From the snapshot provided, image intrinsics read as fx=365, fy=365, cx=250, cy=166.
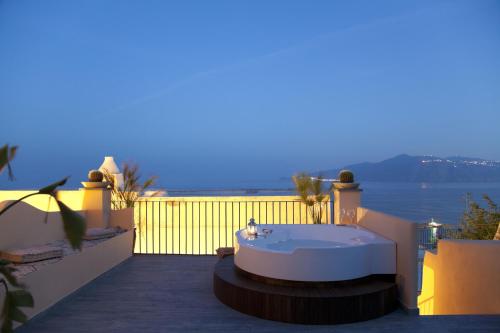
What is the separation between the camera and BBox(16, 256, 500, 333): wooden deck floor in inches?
129

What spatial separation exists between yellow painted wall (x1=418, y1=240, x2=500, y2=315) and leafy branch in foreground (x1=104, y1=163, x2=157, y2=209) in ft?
17.3

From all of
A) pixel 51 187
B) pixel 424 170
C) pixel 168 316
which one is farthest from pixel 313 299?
pixel 424 170

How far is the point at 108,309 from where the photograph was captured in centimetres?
381

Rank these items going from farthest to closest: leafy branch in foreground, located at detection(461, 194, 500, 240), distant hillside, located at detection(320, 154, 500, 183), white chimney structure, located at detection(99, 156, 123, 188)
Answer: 1. distant hillside, located at detection(320, 154, 500, 183)
2. leafy branch in foreground, located at detection(461, 194, 500, 240)
3. white chimney structure, located at detection(99, 156, 123, 188)

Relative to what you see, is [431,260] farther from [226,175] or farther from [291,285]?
[226,175]

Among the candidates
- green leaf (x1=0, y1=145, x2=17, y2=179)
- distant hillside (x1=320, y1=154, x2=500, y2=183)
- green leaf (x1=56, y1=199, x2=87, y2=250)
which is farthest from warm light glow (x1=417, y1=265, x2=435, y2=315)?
distant hillside (x1=320, y1=154, x2=500, y2=183)

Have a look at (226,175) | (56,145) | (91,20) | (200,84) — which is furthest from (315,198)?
(226,175)

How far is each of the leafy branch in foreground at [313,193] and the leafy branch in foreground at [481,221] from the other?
3245mm

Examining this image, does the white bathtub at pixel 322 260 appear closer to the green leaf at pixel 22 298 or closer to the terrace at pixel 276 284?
the terrace at pixel 276 284

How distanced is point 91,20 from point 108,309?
11244 millimetres

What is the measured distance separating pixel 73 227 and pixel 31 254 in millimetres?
2686

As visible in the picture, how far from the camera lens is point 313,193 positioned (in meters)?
7.21

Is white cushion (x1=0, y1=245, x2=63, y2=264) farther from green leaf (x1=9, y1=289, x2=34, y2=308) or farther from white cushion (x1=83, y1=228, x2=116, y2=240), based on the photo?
green leaf (x1=9, y1=289, x2=34, y2=308)

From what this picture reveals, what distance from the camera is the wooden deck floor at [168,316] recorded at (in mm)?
3277
